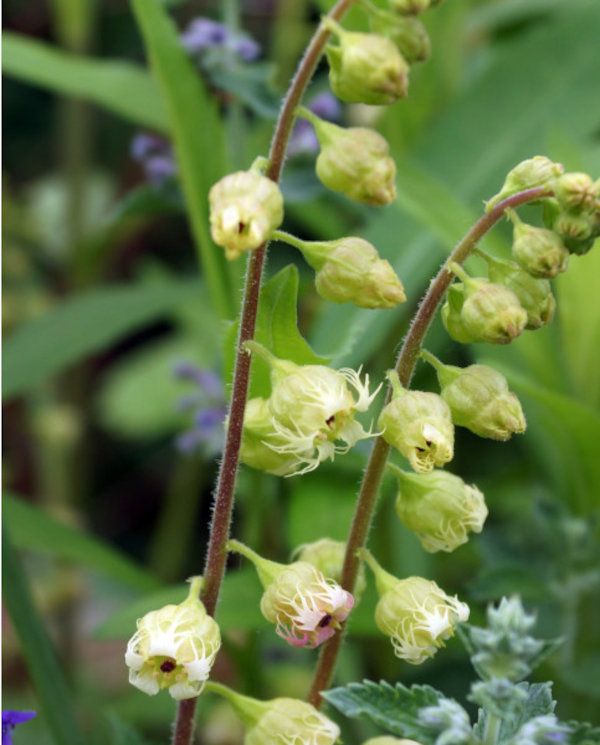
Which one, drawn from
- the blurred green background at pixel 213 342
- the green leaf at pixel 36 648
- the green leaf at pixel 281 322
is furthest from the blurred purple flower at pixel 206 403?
the green leaf at pixel 281 322

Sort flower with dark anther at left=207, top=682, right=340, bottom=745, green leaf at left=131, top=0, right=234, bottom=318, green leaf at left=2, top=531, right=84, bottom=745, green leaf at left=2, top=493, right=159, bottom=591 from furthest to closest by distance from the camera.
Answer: green leaf at left=2, top=493, right=159, bottom=591 < green leaf at left=131, top=0, right=234, bottom=318 < green leaf at left=2, top=531, right=84, bottom=745 < flower with dark anther at left=207, top=682, right=340, bottom=745

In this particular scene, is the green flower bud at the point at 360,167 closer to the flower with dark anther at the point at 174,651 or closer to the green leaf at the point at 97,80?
the flower with dark anther at the point at 174,651

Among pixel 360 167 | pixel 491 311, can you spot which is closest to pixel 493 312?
pixel 491 311

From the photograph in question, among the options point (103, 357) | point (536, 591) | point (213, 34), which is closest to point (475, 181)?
point (213, 34)

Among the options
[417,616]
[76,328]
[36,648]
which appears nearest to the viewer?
[417,616]

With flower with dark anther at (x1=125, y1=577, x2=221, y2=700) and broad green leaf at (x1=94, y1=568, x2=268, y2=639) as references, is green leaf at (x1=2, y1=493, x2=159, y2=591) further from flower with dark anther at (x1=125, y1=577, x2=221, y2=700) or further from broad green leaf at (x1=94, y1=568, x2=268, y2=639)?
flower with dark anther at (x1=125, y1=577, x2=221, y2=700)

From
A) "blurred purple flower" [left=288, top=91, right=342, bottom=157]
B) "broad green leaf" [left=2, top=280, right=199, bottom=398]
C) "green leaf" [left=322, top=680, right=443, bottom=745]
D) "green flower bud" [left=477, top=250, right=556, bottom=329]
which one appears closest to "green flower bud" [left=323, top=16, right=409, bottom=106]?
"green flower bud" [left=477, top=250, right=556, bottom=329]

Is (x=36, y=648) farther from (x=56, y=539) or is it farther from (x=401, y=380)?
(x=401, y=380)
